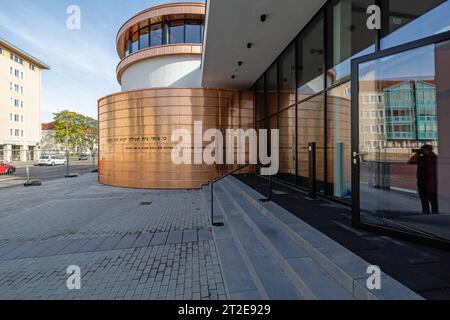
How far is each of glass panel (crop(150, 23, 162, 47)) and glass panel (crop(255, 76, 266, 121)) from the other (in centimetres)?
740

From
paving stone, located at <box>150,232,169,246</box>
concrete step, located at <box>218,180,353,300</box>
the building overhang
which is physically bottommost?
paving stone, located at <box>150,232,169,246</box>

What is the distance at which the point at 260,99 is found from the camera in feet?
36.8

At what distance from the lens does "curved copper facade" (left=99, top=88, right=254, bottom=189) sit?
11.1 metres

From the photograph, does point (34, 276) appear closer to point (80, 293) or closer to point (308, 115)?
point (80, 293)

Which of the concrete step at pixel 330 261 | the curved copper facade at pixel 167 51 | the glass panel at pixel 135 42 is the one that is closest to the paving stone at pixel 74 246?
the concrete step at pixel 330 261

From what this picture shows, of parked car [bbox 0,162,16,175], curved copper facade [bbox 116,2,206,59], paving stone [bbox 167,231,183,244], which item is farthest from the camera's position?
parked car [bbox 0,162,16,175]

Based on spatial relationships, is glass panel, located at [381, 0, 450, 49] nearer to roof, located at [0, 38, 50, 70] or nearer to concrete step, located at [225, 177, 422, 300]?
concrete step, located at [225, 177, 422, 300]

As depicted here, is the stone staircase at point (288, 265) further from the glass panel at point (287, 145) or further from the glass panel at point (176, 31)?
the glass panel at point (176, 31)

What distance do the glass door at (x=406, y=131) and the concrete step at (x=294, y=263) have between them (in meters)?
1.62

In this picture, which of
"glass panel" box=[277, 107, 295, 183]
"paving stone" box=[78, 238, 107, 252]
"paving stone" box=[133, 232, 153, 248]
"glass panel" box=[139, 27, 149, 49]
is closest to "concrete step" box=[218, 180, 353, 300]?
"paving stone" box=[133, 232, 153, 248]

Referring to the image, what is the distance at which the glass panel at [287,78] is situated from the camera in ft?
25.7

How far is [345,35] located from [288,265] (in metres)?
5.74

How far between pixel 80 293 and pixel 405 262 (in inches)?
164

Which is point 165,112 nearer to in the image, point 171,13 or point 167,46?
point 167,46
